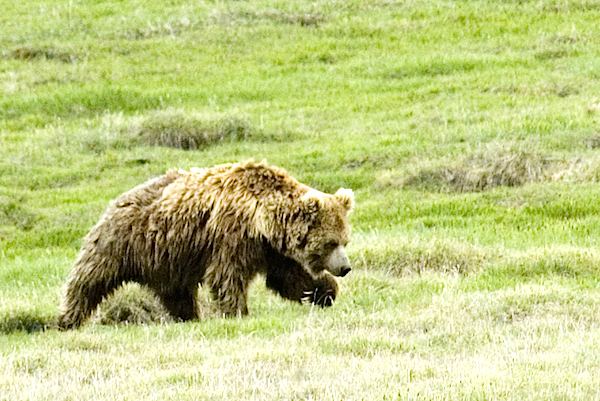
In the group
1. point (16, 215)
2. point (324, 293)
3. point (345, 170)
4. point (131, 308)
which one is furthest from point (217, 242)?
point (345, 170)

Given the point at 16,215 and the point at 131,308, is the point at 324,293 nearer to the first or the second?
the point at 131,308

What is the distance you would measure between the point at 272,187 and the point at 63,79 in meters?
16.9

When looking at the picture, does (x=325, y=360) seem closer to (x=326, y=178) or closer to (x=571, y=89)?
(x=326, y=178)

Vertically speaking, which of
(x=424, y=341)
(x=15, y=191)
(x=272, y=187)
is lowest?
(x=15, y=191)

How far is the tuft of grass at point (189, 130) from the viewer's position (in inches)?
846

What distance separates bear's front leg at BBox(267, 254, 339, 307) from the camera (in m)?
10.8

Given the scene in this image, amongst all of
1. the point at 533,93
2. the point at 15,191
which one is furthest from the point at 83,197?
the point at 533,93

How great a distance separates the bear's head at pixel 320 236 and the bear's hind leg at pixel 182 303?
1.14m

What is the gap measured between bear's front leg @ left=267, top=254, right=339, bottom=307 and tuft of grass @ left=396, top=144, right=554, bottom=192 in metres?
6.85

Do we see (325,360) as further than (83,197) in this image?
No

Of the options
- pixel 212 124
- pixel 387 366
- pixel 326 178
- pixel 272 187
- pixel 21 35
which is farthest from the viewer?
pixel 21 35

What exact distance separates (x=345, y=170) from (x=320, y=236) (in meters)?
8.64

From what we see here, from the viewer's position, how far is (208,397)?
7281mm

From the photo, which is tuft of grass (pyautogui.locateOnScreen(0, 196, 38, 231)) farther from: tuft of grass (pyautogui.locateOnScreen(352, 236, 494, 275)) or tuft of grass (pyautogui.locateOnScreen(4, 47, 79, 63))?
tuft of grass (pyautogui.locateOnScreen(4, 47, 79, 63))
